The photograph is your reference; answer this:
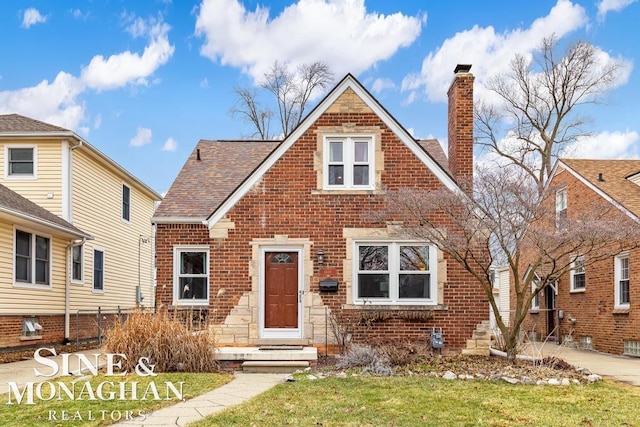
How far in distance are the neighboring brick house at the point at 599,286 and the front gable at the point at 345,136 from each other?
4.32 metres

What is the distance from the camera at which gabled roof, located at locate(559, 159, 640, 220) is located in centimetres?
1712

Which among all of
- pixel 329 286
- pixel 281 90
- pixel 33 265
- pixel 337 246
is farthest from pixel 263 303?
pixel 281 90

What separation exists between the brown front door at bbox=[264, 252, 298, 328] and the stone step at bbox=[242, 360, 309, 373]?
238cm

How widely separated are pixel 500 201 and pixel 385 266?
356 cm

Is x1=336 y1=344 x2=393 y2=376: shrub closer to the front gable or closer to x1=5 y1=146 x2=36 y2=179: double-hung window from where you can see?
the front gable

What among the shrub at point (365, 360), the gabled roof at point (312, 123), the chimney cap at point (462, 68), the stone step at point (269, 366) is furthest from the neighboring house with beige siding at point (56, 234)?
the chimney cap at point (462, 68)

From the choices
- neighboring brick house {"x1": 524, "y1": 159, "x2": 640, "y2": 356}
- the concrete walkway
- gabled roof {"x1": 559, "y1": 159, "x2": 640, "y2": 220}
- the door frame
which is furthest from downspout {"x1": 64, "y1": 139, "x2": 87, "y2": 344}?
gabled roof {"x1": 559, "y1": 159, "x2": 640, "y2": 220}

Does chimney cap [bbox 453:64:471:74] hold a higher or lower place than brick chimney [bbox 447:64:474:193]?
higher

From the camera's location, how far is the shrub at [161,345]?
1108 cm

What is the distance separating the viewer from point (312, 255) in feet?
47.2

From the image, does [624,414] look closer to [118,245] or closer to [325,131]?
[325,131]

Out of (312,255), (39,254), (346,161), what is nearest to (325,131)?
(346,161)

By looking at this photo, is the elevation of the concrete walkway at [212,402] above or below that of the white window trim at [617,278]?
below

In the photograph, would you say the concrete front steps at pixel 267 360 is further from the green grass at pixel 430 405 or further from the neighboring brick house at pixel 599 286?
the neighboring brick house at pixel 599 286
